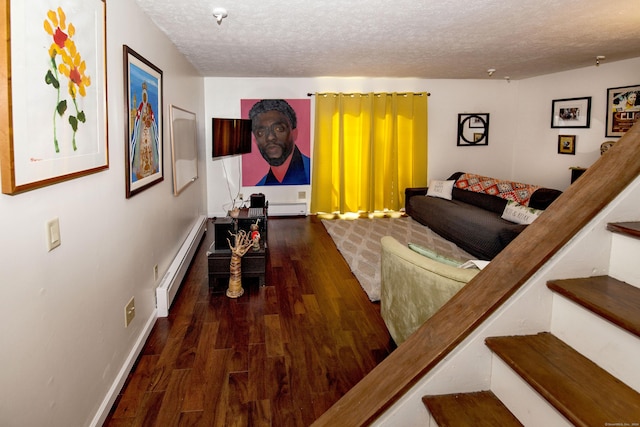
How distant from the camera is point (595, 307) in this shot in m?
1.18

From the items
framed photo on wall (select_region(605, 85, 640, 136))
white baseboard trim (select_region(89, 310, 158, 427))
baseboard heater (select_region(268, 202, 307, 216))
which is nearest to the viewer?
white baseboard trim (select_region(89, 310, 158, 427))

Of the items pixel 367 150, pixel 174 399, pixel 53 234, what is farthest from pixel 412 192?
pixel 53 234

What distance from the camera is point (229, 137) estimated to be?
16.6 ft

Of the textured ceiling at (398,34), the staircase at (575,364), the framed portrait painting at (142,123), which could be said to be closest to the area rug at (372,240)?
the framed portrait painting at (142,123)

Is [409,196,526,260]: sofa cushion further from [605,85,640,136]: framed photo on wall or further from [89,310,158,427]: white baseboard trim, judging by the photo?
[89,310,158,427]: white baseboard trim

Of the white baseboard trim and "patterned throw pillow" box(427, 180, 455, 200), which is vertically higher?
"patterned throw pillow" box(427, 180, 455, 200)

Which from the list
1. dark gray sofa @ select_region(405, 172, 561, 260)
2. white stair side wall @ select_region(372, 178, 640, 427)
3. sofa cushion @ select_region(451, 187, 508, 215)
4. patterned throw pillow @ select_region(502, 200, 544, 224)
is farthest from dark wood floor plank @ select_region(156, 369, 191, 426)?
sofa cushion @ select_region(451, 187, 508, 215)

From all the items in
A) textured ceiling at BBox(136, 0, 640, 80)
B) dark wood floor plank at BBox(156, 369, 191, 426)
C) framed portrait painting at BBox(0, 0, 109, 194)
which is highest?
textured ceiling at BBox(136, 0, 640, 80)

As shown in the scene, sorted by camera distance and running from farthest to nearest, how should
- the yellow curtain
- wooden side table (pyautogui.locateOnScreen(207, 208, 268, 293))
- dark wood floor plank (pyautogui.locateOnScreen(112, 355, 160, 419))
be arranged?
the yellow curtain < wooden side table (pyautogui.locateOnScreen(207, 208, 268, 293)) < dark wood floor plank (pyautogui.locateOnScreen(112, 355, 160, 419))

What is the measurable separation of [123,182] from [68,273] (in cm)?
88

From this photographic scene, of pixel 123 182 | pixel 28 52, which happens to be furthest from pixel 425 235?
pixel 28 52

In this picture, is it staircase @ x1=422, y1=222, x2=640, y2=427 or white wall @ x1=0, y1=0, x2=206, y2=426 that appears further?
white wall @ x1=0, y1=0, x2=206, y2=426

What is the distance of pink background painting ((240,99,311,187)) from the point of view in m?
6.85

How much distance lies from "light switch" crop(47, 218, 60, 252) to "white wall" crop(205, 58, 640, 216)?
528 centimetres
